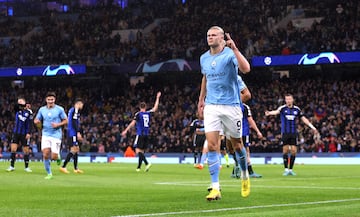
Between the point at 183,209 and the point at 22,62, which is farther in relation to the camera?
the point at 22,62

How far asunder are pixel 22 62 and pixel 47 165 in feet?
115

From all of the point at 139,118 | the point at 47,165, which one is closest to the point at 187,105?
the point at 139,118

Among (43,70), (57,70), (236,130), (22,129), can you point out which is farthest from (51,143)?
(43,70)

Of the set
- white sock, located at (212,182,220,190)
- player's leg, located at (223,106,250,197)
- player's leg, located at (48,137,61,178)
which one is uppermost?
player's leg, located at (223,106,250,197)

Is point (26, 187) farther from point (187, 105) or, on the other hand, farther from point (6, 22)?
point (6, 22)

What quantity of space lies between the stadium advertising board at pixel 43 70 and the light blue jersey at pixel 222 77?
39612 mm

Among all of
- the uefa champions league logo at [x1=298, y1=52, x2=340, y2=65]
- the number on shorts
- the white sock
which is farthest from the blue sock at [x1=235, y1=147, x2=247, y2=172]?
the uefa champions league logo at [x1=298, y1=52, x2=340, y2=65]

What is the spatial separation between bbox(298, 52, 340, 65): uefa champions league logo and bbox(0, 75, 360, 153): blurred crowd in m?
2.17

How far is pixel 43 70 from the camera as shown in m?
52.7

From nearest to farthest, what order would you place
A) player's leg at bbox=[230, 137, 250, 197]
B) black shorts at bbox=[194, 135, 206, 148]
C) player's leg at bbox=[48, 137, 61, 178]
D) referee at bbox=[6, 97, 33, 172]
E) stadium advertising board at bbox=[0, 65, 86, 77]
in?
player's leg at bbox=[230, 137, 250, 197]
player's leg at bbox=[48, 137, 61, 178]
referee at bbox=[6, 97, 33, 172]
black shorts at bbox=[194, 135, 206, 148]
stadium advertising board at bbox=[0, 65, 86, 77]

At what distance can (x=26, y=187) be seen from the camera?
16547mm

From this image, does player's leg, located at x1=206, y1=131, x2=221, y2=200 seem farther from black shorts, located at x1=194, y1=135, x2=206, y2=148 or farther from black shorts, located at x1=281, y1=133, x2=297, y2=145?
black shorts, located at x1=194, y1=135, x2=206, y2=148

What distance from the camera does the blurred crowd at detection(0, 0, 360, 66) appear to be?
147ft

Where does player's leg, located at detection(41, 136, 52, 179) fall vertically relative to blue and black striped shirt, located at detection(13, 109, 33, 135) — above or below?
below
